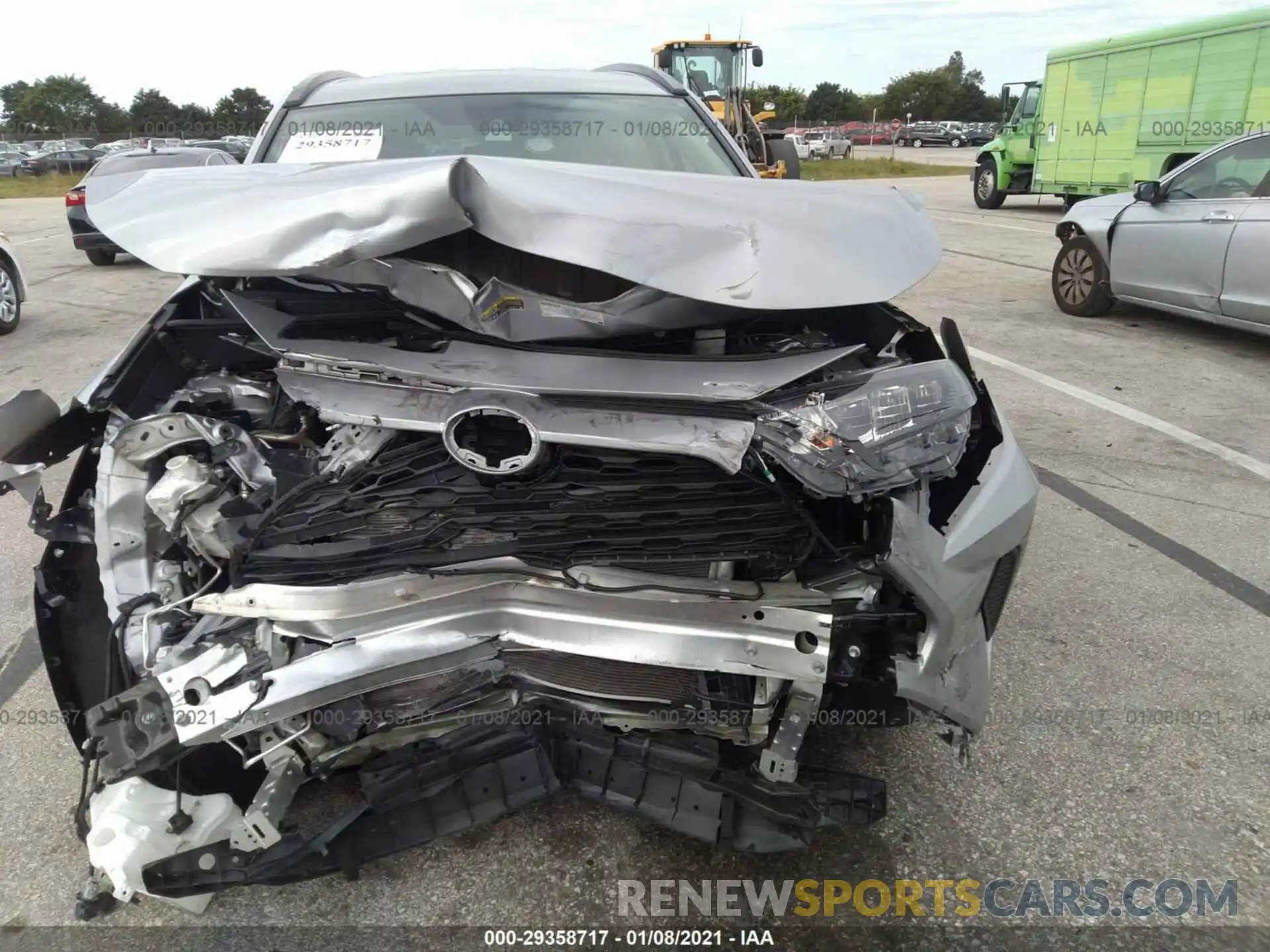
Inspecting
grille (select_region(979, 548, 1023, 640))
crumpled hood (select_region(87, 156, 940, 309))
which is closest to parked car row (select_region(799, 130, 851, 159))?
grille (select_region(979, 548, 1023, 640))

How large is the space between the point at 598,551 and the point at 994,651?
70.4 inches

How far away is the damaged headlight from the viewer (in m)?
1.68

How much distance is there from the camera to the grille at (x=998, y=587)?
2.07 metres

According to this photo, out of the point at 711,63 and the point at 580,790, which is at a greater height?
the point at 711,63

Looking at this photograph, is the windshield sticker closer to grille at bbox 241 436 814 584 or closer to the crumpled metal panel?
the crumpled metal panel

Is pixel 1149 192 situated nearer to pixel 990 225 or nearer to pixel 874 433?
pixel 874 433

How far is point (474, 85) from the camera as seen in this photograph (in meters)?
3.48

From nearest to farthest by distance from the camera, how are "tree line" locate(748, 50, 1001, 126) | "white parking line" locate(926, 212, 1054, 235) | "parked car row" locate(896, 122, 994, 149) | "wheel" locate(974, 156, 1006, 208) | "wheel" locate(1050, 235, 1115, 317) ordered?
1. "wheel" locate(1050, 235, 1115, 317)
2. "white parking line" locate(926, 212, 1054, 235)
3. "wheel" locate(974, 156, 1006, 208)
4. "parked car row" locate(896, 122, 994, 149)
5. "tree line" locate(748, 50, 1001, 126)

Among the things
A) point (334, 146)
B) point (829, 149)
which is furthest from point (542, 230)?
point (829, 149)

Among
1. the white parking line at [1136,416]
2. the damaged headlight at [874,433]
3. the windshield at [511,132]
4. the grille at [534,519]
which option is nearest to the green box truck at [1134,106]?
the white parking line at [1136,416]

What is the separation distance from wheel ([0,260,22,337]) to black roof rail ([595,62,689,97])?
6.79 meters

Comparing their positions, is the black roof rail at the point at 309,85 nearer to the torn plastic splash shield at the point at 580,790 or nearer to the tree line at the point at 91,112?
→ the torn plastic splash shield at the point at 580,790

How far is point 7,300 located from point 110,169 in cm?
171

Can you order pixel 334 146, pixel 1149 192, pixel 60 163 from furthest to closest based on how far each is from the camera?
pixel 60 163 < pixel 1149 192 < pixel 334 146
